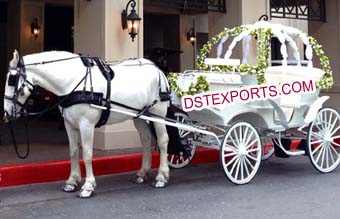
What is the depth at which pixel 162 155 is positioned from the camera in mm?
8195

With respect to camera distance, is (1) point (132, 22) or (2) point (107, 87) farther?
(1) point (132, 22)

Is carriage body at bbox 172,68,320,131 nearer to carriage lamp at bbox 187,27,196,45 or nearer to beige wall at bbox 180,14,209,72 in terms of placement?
beige wall at bbox 180,14,209,72

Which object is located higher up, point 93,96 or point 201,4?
point 201,4

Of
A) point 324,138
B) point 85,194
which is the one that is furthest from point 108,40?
point 324,138

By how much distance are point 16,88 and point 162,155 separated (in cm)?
240

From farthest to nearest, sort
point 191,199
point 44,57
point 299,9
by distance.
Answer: point 299,9
point 191,199
point 44,57

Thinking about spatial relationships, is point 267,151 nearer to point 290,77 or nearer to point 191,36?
point 290,77

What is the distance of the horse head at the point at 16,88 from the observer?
6953 millimetres

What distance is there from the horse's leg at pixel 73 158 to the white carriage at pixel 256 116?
1706 mm

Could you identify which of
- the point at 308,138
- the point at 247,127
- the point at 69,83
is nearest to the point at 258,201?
the point at 247,127

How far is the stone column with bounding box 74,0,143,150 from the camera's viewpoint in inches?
421

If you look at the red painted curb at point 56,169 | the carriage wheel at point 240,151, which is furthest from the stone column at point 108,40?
the carriage wheel at point 240,151

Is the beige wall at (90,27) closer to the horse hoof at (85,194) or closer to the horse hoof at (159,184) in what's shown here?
the horse hoof at (159,184)

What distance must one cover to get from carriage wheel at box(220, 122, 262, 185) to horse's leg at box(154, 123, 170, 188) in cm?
87
